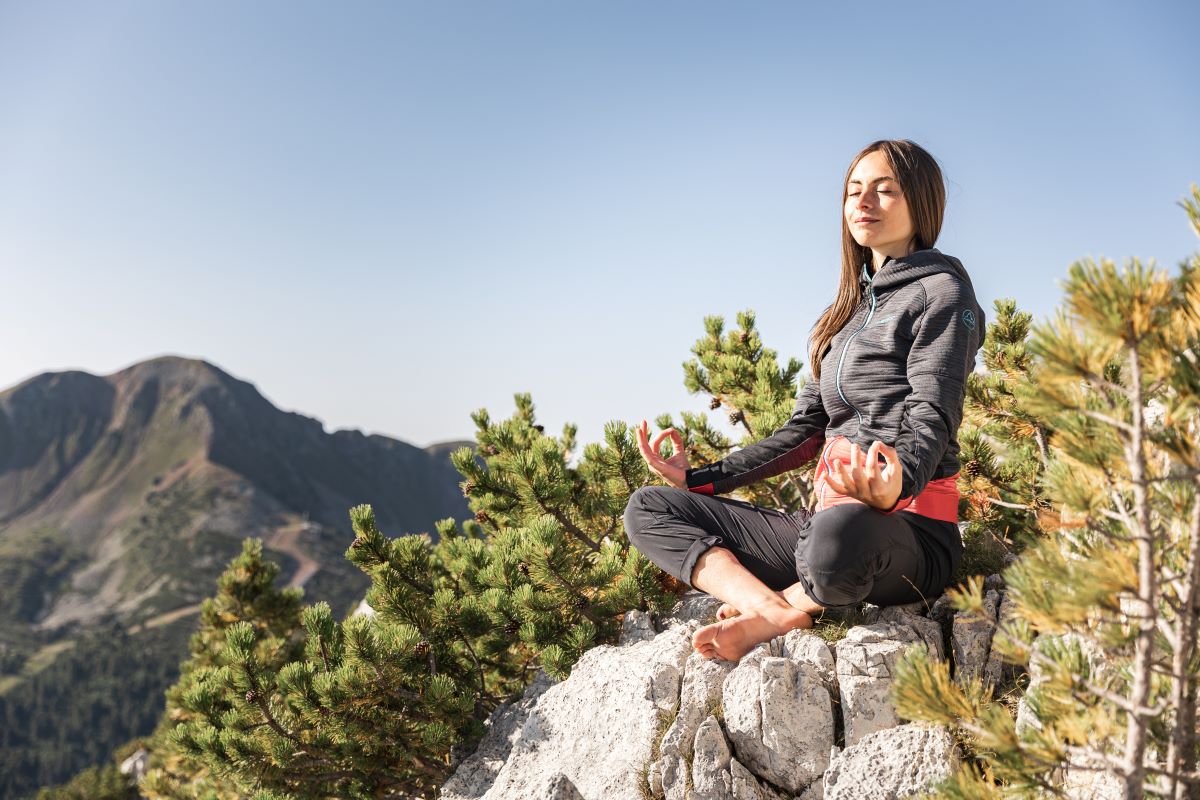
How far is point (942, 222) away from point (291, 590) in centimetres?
806

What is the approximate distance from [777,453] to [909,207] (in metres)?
1.43

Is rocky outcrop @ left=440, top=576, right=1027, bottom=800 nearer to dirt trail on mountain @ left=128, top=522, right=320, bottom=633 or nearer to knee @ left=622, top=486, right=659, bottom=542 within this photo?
knee @ left=622, top=486, right=659, bottom=542

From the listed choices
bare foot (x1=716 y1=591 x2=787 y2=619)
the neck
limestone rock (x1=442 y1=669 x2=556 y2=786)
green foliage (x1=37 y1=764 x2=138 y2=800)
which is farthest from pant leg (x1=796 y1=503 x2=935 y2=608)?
A: green foliage (x1=37 y1=764 x2=138 y2=800)

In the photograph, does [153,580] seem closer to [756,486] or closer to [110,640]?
[110,640]

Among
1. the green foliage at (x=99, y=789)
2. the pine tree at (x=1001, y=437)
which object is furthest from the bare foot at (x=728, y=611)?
the green foliage at (x=99, y=789)

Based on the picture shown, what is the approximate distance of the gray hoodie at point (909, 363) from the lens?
284 centimetres

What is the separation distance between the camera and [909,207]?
11.3 feet

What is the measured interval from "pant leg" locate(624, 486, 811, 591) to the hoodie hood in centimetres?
133

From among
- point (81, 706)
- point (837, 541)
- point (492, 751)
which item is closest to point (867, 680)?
point (837, 541)

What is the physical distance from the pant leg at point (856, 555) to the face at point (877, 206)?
4.35 ft

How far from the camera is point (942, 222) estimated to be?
353cm

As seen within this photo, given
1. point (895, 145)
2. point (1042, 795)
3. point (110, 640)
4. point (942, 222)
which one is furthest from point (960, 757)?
point (110, 640)

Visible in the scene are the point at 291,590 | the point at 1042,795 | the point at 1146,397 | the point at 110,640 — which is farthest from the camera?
the point at 110,640

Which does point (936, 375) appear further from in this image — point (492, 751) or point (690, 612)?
point (492, 751)
